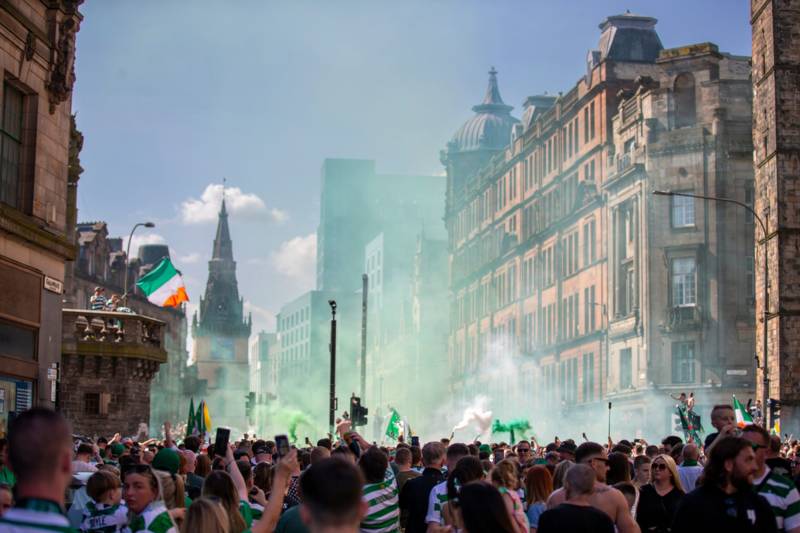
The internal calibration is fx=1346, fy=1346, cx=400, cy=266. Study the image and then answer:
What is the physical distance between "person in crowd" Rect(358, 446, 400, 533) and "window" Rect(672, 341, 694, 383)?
2178 inches

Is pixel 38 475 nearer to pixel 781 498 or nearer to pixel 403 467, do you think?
pixel 781 498

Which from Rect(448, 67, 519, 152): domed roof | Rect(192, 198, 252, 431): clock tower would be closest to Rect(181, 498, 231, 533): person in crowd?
Rect(448, 67, 519, 152): domed roof

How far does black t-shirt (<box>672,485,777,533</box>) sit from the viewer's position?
7.40 meters

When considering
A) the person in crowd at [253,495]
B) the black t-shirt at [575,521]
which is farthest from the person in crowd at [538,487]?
the black t-shirt at [575,521]

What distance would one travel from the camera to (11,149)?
2614 cm

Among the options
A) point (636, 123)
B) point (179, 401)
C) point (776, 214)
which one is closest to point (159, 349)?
point (776, 214)

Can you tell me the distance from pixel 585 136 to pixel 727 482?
71532mm

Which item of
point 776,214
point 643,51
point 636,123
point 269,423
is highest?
point 643,51

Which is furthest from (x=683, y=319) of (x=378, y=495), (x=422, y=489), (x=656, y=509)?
(x=378, y=495)

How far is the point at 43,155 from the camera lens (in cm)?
2714

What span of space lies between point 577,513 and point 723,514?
0.87 meters

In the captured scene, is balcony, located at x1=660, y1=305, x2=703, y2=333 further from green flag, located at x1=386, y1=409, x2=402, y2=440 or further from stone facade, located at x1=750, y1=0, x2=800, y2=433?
green flag, located at x1=386, y1=409, x2=402, y2=440

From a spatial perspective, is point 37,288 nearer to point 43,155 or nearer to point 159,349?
point 43,155

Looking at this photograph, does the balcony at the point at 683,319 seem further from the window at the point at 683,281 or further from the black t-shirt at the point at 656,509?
the black t-shirt at the point at 656,509
